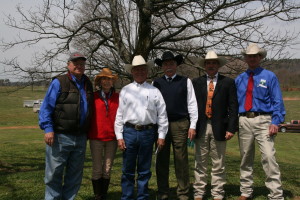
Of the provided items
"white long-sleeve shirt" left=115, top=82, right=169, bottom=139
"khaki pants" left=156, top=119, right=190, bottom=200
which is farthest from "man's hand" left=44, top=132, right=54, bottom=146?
"khaki pants" left=156, top=119, right=190, bottom=200

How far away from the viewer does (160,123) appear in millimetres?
4184

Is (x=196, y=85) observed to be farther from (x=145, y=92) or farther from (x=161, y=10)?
(x=161, y=10)

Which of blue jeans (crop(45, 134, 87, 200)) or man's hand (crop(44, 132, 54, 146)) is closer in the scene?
man's hand (crop(44, 132, 54, 146))

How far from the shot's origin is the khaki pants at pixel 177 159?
4.37 meters

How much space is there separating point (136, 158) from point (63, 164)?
1001mm

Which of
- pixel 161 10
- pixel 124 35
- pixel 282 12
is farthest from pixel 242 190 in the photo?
pixel 124 35

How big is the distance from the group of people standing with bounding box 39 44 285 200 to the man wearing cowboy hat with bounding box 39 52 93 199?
13 millimetres

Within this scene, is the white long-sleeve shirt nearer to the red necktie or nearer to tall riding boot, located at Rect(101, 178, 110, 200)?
tall riding boot, located at Rect(101, 178, 110, 200)

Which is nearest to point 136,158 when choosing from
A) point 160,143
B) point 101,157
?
point 160,143

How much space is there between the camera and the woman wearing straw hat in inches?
171

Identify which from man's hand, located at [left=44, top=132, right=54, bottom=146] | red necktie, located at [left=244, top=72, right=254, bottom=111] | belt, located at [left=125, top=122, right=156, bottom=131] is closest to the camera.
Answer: man's hand, located at [left=44, top=132, right=54, bottom=146]

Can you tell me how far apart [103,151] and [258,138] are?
2.35 m

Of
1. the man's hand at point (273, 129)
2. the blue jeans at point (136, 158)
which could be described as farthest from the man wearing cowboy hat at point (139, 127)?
the man's hand at point (273, 129)

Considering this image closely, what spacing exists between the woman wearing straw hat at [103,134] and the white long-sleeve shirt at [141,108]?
23 cm
